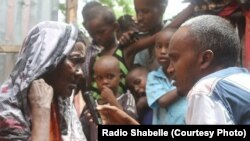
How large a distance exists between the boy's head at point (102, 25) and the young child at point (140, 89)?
0.41 metres

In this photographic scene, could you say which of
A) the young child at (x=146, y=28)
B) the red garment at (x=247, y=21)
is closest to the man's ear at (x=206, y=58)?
the red garment at (x=247, y=21)

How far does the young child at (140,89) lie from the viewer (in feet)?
12.0

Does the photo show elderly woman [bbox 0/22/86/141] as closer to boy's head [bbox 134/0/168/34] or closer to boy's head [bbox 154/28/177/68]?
boy's head [bbox 154/28/177/68]

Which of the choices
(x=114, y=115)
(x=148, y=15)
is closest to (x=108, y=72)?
(x=148, y=15)

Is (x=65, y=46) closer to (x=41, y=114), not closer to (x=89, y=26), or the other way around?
(x=41, y=114)

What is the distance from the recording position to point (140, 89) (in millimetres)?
3766

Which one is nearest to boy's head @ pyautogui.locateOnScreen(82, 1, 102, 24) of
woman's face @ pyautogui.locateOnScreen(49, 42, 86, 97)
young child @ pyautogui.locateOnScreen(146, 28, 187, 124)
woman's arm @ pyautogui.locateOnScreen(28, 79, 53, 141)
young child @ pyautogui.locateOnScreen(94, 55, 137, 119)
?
young child @ pyautogui.locateOnScreen(94, 55, 137, 119)

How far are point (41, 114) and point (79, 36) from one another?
56 cm

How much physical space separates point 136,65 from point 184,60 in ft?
5.71

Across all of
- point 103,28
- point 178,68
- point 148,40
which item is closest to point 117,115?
point 178,68

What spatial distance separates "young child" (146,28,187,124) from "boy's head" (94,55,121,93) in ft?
1.11

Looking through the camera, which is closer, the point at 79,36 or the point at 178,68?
the point at 178,68

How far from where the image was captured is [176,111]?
11.2 feet

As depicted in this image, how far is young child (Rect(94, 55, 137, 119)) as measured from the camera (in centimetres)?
372
